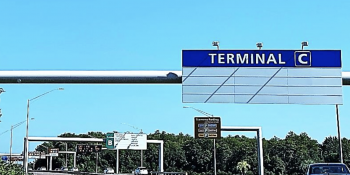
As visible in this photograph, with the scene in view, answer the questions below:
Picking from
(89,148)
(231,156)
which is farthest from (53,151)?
(231,156)

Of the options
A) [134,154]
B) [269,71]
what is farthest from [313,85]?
[134,154]

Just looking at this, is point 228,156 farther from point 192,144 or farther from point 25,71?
point 25,71

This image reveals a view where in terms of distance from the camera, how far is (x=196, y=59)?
22.0 m

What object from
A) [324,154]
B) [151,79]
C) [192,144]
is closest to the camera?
[151,79]

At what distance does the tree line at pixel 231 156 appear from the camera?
381ft

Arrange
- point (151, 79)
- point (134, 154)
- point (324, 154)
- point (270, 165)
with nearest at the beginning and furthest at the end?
1. point (151, 79)
2. point (270, 165)
3. point (324, 154)
4. point (134, 154)

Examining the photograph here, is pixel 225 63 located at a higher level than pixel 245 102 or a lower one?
higher

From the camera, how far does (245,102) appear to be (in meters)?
21.8

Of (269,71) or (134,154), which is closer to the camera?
(269,71)

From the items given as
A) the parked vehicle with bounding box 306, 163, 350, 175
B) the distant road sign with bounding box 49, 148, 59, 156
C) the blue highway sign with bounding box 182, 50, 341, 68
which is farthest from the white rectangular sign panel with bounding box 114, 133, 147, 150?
the blue highway sign with bounding box 182, 50, 341, 68

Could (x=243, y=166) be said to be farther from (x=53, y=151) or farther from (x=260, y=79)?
(x=260, y=79)

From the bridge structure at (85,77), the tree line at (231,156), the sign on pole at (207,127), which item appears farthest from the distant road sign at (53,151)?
the bridge structure at (85,77)

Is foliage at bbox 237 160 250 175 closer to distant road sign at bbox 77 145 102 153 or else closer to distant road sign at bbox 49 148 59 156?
distant road sign at bbox 77 145 102 153

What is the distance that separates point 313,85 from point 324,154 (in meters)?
105
